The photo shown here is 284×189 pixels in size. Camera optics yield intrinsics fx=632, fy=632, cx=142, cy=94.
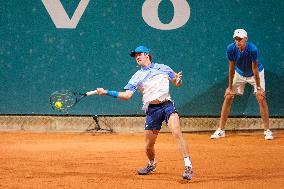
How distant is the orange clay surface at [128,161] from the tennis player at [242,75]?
404mm

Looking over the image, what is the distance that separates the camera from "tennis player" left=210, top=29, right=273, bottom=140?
1095 centimetres

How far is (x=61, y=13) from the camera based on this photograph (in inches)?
500

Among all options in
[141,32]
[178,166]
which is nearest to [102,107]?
[141,32]

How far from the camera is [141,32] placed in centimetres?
1266

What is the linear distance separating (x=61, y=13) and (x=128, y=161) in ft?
15.7

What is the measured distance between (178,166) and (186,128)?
4.29m

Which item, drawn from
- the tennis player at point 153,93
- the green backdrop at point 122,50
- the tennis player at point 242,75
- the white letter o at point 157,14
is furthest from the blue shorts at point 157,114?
the white letter o at point 157,14

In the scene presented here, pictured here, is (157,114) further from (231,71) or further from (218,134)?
(218,134)

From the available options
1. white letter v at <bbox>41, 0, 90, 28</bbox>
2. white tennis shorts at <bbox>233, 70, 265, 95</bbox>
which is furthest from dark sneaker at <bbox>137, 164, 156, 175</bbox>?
white letter v at <bbox>41, 0, 90, 28</bbox>

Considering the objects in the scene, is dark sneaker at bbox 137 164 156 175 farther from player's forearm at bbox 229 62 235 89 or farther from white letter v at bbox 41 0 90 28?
white letter v at bbox 41 0 90 28

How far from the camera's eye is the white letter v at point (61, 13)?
1271cm

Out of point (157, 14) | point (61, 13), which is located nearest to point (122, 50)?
point (157, 14)

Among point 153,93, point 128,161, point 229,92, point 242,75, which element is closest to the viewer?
point 153,93

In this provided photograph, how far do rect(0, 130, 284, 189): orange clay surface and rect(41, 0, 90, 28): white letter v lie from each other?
223 centimetres
